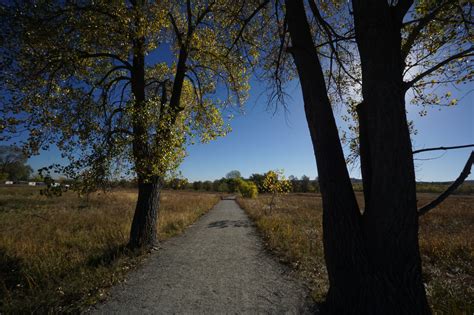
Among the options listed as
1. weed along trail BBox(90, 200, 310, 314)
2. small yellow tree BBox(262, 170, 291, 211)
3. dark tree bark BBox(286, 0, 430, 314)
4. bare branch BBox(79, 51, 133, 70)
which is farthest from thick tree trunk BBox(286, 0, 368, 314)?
small yellow tree BBox(262, 170, 291, 211)

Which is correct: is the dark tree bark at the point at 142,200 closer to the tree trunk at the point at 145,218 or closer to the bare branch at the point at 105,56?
the tree trunk at the point at 145,218

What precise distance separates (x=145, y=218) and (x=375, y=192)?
7.02 meters

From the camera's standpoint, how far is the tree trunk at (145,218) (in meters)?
7.98

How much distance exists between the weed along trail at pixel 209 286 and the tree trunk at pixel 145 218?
0.65m

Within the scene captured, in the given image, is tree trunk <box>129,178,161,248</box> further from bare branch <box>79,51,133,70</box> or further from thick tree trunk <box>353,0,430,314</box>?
thick tree trunk <box>353,0,430,314</box>

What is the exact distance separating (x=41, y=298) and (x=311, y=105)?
19.1ft

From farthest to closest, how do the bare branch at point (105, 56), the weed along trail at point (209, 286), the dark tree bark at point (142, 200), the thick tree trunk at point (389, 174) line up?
the dark tree bark at point (142, 200) → the bare branch at point (105, 56) → the weed along trail at point (209, 286) → the thick tree trunk at point (389, 174)

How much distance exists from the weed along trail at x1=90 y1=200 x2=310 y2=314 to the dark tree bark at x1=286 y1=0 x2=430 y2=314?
1.51 metres

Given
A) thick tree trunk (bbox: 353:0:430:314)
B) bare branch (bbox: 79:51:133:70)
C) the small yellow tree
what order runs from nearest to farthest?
thick tree trunk (bbox: 353:0:430:314)
bare branch (bbox: 79:51:133:70)
the small yellow tree

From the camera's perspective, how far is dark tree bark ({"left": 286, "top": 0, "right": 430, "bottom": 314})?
9.59 feet

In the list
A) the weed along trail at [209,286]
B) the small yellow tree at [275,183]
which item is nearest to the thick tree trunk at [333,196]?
the weed along trail at [209,286]

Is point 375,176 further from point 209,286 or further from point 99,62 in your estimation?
point 99,62

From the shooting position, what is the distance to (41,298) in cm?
457

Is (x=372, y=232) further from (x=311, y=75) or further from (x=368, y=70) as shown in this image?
(x=311, y=75)
